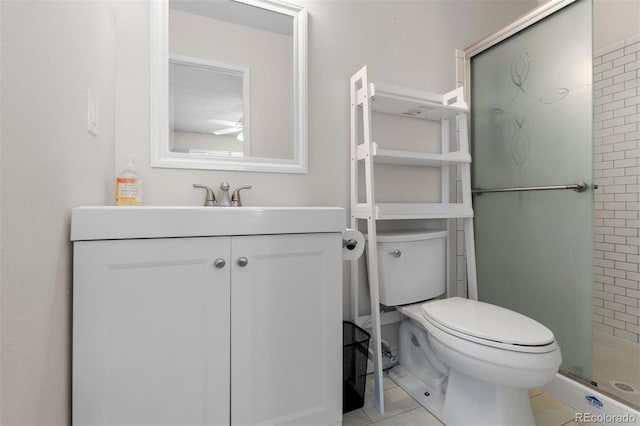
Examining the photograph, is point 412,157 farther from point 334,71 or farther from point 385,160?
point 334,71

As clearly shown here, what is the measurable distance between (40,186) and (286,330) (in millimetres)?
730

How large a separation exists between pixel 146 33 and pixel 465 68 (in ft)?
5.63

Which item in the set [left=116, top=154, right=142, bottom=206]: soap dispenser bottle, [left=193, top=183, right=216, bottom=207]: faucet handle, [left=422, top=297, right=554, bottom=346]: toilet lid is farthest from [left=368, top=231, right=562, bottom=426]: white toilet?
[left=116, top=154, right=142, bottom=206]: soap dispenser bottle

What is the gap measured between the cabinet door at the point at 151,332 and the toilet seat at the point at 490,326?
0.79 m

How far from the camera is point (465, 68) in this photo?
189cm

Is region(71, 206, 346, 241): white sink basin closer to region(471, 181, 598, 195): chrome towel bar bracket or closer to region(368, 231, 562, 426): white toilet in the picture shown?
region(368, 231, 562, 426): white toilet

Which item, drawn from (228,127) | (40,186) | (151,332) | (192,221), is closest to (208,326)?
(151,332)

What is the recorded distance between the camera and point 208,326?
2.96 ft

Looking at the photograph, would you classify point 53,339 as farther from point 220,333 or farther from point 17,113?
point 17,113

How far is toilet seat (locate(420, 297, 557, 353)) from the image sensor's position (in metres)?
0.99

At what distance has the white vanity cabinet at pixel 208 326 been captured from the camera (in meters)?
0.80

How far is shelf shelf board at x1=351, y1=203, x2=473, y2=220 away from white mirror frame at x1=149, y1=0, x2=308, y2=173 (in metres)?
0.35

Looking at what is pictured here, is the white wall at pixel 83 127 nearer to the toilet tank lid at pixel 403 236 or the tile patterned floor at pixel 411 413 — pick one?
the toilet tank lid at pixel 403 236

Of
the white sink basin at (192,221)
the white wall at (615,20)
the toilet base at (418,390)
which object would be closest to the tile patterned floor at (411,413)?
the toilet base at (418,390)
